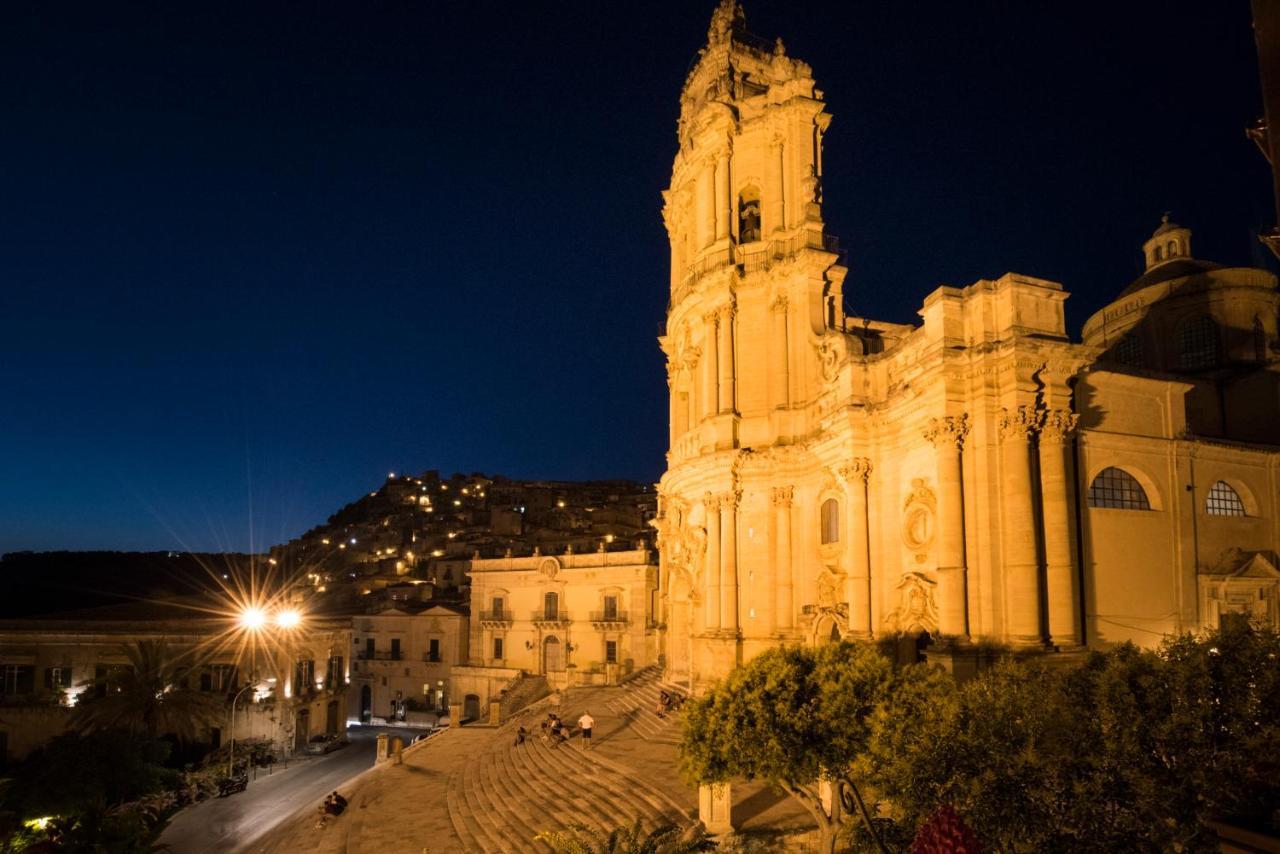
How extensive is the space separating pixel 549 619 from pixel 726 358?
25900 mm

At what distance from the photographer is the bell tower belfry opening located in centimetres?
3253

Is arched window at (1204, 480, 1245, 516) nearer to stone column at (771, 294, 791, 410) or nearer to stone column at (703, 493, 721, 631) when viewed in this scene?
stone column at (771, 294, 791, 410)

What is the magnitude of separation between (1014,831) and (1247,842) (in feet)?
11.8

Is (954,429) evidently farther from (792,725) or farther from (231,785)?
(231,785)

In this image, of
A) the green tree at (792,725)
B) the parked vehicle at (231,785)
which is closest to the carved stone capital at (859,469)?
the green tree at (792,725)

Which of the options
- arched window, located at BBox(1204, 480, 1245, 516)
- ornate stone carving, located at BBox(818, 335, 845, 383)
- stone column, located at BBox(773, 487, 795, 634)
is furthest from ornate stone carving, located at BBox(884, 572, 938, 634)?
arched window, located at BBox(1204, 480, 1245, 516)

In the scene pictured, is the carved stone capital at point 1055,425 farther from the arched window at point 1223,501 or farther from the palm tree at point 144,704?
the palm tree at point 144,704

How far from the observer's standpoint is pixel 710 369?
34.8 metres

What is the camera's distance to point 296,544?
119 m

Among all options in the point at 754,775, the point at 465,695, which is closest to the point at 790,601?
the point at 754,775

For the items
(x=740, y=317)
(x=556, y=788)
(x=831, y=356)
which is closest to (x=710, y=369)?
(x=740, y=317)

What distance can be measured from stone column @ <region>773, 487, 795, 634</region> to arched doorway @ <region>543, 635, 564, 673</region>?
24.2 meters

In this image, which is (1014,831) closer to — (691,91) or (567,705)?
(567,705)

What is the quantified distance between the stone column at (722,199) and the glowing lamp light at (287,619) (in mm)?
28308
